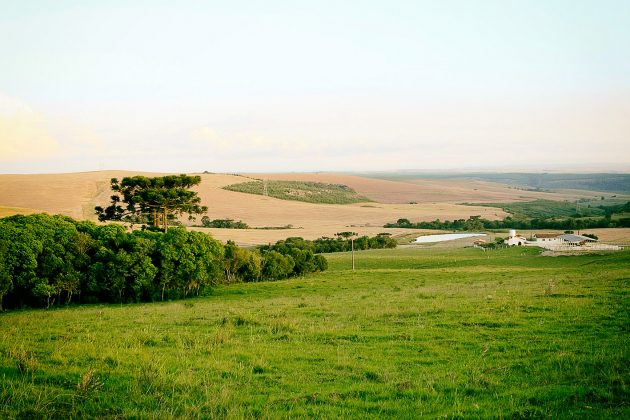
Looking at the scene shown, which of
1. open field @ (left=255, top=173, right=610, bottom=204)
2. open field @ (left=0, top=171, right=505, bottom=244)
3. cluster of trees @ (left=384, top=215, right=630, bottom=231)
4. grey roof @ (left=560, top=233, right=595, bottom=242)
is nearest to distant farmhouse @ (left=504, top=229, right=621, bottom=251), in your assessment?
grey roof @ (left=560, top=233, right=595, bottom=242)

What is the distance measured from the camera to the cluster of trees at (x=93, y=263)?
116 feet

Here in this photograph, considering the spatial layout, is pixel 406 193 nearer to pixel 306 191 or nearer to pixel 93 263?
pixel 306 191

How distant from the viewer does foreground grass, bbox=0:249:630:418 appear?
27.1 feet

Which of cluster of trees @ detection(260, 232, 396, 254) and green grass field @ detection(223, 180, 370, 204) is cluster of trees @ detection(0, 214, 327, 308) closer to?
cluster of trees @ detection(260, 232, 396, 254)

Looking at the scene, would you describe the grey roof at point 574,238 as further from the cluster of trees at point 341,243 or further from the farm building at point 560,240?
the cluster of trees at point 341,243

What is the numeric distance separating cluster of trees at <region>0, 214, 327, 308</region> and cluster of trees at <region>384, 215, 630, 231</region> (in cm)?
7357

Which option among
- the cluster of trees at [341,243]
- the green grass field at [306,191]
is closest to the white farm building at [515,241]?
the cluster of trees at [341,243]

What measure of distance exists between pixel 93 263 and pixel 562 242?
64.2 metres

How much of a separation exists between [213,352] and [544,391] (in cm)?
724

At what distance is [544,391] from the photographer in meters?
8.73

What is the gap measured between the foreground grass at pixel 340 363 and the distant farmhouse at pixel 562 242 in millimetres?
53522

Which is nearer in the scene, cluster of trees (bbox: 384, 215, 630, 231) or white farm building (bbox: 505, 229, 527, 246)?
white farm building (bbox: 505, 229, 527, 246)

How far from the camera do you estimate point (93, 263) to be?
38.5 metres

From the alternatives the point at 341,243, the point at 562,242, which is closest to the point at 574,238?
the point at 562,242
